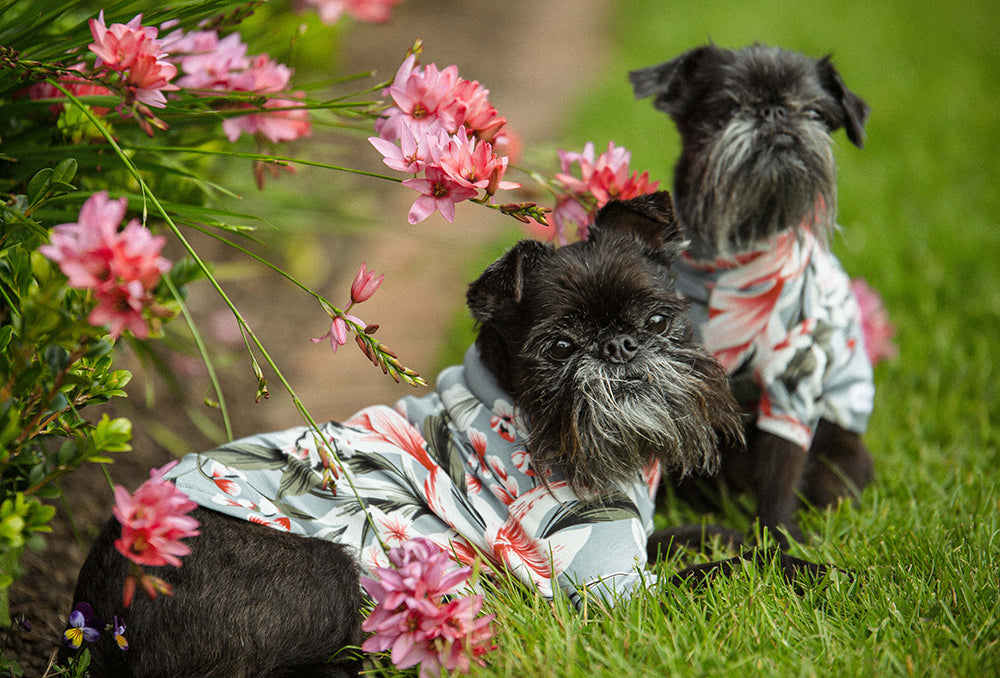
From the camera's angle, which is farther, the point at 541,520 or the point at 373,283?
the point at 541,520

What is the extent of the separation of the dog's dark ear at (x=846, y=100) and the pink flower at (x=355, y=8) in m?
1.79

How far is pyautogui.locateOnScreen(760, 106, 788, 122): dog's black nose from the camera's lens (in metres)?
3.19

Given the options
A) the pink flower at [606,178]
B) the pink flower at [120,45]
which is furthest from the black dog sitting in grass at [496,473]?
the pink flower at [120,45]

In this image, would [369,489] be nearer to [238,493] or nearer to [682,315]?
[238,493]

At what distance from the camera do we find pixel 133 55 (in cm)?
205

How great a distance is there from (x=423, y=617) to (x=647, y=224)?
142 centimetres

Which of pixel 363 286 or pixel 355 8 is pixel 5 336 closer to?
pixel 363 286

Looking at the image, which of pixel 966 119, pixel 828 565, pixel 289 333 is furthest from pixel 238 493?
pixel 966 119

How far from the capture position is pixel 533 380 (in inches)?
97.3

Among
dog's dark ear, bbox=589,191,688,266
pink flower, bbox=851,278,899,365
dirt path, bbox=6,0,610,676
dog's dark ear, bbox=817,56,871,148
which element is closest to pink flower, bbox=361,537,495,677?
dog's dark ear, bbox=589,191,688,266

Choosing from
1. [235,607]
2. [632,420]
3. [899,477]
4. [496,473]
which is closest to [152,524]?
[235,607]

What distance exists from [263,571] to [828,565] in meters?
1.71

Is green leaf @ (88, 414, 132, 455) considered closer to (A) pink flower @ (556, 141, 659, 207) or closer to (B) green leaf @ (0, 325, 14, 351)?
(B) green leaf @ (0, 325, 14, 351)

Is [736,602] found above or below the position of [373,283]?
below
